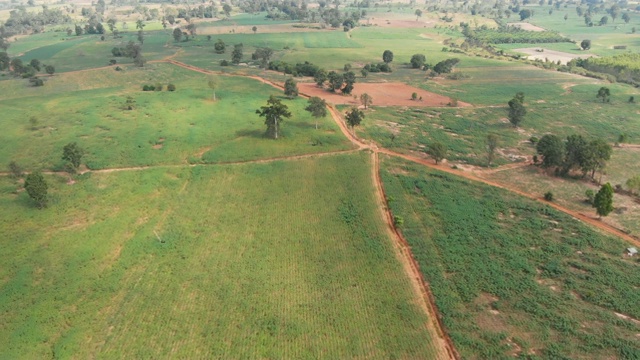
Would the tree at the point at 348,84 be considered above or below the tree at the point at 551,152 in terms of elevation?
above

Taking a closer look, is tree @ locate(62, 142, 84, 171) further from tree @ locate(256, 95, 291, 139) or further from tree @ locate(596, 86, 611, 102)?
tree @ locate(596, 86, 611, 102)

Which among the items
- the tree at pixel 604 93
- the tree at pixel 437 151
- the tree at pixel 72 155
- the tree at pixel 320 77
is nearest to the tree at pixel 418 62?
the tree at pixel 320 77

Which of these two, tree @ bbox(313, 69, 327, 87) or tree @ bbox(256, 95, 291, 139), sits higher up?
tree @ bbox(313, 69, 327, 87)

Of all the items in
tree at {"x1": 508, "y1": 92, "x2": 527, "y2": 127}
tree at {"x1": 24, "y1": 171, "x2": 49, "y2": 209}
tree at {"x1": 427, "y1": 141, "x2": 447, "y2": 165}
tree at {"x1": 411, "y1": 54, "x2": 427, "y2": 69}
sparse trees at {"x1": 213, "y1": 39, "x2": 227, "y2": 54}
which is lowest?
tree at {"x1": 24, "y1": 171, "x2": 49, "y2": 209}

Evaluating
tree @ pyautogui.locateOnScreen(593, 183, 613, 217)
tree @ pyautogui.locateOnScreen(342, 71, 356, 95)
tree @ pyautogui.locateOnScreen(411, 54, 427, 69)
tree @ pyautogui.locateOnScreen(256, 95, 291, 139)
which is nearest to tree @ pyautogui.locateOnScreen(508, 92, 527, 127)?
tree @ pyautogui.locateOnScreen(593, 183, 613, 217)

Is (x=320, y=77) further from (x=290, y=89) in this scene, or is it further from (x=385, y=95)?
(x=385, y=95)

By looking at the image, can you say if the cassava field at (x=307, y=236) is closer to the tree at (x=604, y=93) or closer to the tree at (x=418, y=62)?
the tree at (x=604, y=93)
